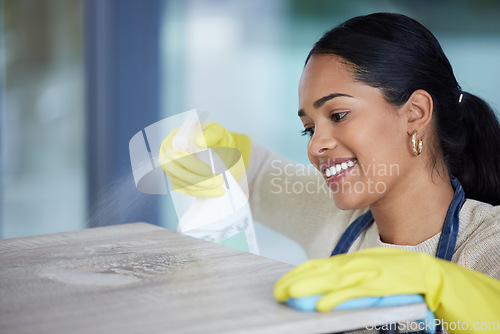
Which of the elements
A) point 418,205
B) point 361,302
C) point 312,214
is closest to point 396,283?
point 361,302

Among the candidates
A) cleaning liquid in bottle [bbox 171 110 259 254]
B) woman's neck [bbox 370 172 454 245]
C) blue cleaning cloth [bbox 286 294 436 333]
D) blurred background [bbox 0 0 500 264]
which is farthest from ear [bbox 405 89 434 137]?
blurred background [bbox 0 0 500 264]

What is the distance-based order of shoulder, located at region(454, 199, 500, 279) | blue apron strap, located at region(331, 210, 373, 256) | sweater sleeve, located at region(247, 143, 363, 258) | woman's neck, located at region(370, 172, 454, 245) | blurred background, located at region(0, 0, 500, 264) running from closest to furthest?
shoulder, located at region(454, 199, 500, 279), woman's neck, located at region(370, 172, 454, 245), blue apron strap, located at region(331, 210, 373, 256), sweater sleeve, located at region(247, 143, 363, 258), blurred background, located at region(0, 0, 500, 264)

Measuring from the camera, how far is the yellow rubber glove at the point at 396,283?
60 centimetres

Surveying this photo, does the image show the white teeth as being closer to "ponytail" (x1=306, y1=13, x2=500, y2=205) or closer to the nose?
the nose

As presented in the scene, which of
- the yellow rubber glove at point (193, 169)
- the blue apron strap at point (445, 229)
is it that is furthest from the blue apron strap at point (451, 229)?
the yellow rubber glove at point (193, 169)

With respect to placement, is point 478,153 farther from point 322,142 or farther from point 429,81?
point 322,142

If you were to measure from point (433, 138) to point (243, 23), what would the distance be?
190 cm

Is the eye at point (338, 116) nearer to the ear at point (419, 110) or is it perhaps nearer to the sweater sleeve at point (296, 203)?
the ear at point (419, 110)

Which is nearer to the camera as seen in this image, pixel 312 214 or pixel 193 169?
pixel 193 169

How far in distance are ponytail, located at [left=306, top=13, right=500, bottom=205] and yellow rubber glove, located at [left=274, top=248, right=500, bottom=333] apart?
0.52m

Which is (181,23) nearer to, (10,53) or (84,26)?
(84,26)

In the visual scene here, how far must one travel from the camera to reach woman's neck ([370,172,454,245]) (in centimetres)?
121

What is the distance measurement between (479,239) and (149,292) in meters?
0.67

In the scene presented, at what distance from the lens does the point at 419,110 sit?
46.3 inches
